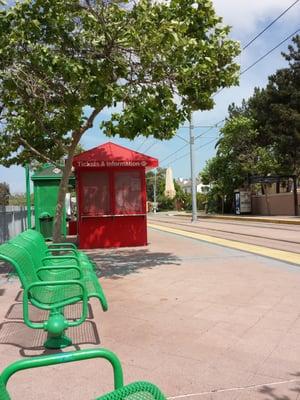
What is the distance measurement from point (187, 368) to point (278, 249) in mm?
9411

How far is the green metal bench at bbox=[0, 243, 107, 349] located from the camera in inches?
189

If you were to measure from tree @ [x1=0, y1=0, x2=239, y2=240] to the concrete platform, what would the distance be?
2.80 m

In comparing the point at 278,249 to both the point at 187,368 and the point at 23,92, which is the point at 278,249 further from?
the point at 187,368

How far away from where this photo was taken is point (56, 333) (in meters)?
4.73

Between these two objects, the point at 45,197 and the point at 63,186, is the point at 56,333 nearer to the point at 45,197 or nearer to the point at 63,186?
the point at 63,186

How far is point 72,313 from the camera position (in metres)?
6.37

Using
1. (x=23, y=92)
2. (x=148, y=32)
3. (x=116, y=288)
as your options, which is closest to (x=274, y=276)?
(x=116, y=288)

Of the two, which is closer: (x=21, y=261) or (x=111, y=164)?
(x=21, y=261)

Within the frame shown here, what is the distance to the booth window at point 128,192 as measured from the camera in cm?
1384

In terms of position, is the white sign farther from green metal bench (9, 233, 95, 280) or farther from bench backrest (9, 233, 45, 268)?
bench backrest (9, 233, 45, 268)

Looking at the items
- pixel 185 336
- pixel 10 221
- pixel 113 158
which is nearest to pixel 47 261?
pixel 185 336

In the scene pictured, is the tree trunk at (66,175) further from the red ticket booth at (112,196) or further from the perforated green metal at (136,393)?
the perforated green metal at (136,393)

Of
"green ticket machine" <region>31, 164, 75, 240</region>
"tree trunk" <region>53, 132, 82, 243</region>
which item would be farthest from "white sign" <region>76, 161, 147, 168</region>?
"green ticket machine" <region>31, 164, 75, 240</region>

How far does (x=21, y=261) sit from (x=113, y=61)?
14.6 feet
